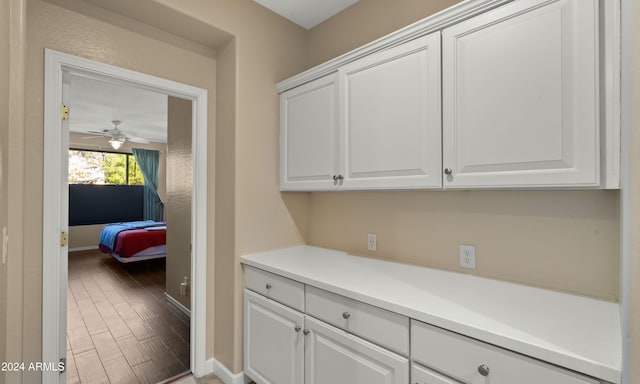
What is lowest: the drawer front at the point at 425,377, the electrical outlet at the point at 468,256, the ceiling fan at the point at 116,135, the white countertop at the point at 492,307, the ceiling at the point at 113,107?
the drawer front at the point at 425,377

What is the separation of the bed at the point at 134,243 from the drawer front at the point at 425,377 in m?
4.96

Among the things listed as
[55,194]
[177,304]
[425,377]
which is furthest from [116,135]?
[425,377]

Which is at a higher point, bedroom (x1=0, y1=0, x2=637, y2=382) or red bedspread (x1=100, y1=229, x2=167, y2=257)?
bedroom (x1=0, y1=0, x2=637, y2=382)

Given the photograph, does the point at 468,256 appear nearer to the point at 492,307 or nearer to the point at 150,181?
the point at 492,307

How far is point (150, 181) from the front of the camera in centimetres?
713

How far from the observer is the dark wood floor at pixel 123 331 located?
6.91 ft

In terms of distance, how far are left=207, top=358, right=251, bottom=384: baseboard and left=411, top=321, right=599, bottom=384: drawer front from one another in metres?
1.35

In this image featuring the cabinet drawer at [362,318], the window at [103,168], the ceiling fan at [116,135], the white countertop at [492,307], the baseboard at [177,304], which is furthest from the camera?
the window at [103,168]

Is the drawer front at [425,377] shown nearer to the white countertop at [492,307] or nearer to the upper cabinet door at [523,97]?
the white countertop at [492,307]

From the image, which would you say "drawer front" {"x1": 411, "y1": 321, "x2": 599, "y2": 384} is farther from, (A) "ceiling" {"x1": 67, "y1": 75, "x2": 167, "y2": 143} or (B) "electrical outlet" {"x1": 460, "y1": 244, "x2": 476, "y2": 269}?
(A) "ceiling" {"x1": 67, "y1": 75, "x2": 167, "y2": 143}

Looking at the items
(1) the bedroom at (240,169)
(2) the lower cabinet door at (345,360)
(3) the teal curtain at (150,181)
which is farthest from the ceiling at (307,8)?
(3) the teal curtain at (150,181)

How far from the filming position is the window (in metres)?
6.37

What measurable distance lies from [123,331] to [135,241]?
251cm

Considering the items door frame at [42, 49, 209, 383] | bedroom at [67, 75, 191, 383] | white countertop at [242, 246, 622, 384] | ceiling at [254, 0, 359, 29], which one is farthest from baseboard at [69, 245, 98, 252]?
ceiling at [254, 0, 359, 29]
